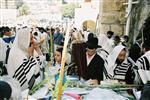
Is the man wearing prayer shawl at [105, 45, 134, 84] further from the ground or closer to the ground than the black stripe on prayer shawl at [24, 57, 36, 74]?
closer to the ground

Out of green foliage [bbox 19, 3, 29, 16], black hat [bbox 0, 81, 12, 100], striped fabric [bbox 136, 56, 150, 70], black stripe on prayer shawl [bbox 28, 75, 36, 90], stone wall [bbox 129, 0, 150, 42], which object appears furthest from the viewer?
green foliage [bbox 19, 3, 29, 16]

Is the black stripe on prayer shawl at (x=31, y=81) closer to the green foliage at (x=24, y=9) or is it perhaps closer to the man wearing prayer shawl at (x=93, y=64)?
the man wearing prayer shawl at (x=93, y=64)

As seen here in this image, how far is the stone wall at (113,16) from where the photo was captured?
1523cm

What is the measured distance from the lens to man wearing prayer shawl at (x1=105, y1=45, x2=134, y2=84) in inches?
222

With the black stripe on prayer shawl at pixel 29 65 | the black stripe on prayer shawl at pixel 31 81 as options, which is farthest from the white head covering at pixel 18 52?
the black stripe on prayer shawl at pixel 31 81

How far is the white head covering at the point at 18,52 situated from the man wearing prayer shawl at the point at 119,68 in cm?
141

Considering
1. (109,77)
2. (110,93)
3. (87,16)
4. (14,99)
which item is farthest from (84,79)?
(87,16)

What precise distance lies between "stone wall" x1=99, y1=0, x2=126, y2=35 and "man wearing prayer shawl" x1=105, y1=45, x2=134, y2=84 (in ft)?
30.5

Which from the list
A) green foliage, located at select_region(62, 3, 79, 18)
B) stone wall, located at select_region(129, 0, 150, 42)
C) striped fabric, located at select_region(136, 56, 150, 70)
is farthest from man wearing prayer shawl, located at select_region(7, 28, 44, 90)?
stone wall, located at select_region(129, 0, 150, 42)

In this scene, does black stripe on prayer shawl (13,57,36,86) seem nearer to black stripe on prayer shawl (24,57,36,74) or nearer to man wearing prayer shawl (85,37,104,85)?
black stripe on prayer shawl (24,57,36,74)

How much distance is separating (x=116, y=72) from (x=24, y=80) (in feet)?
5.56

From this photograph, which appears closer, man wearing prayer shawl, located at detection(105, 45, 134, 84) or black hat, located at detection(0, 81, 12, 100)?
black hat, located at detection(0, 81, 12, 100)

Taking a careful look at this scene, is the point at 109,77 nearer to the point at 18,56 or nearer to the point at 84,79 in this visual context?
the point at 84,79

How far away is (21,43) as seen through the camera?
5219 mm
